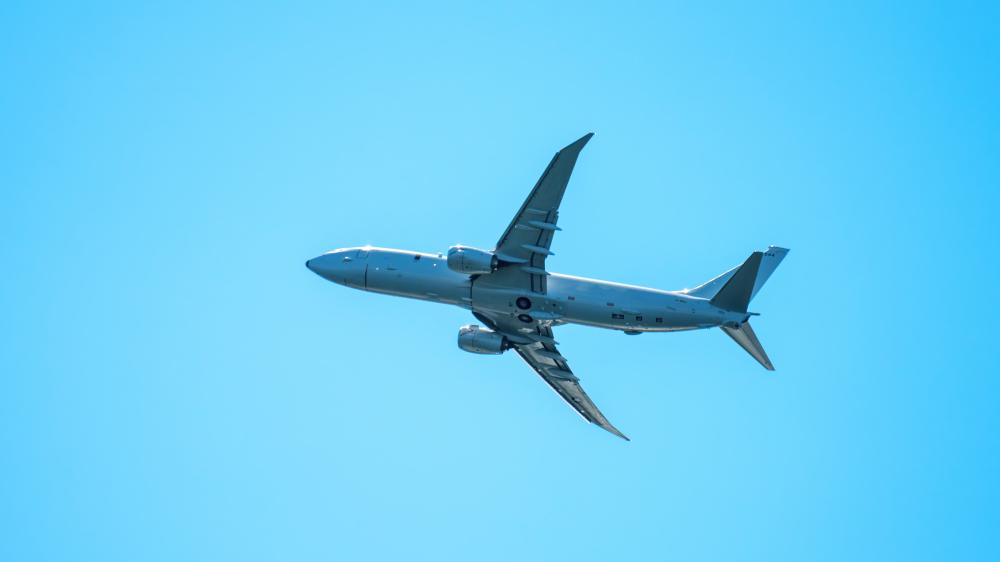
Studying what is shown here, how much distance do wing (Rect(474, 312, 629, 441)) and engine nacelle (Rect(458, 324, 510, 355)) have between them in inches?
22.9

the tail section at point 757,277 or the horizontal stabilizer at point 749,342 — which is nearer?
the horizontal stabilizer at point 749,342

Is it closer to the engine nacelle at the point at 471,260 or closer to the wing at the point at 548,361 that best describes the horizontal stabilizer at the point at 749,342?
the wing at the point at 548,361

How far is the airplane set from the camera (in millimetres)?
55500

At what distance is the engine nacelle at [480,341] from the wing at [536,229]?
249 inches

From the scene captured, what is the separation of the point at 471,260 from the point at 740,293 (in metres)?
13.8

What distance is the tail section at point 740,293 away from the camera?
181 feet

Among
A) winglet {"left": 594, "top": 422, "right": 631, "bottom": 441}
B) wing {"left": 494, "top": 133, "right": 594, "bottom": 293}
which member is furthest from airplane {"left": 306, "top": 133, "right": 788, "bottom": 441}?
winglet {"left": 594, "top": 422, "right": 631, "bottom": 441}

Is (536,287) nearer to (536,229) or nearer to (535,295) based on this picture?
(535,295)

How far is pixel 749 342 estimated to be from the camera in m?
57.2

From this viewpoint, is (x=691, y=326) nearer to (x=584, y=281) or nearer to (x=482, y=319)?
(x=584, y=281)

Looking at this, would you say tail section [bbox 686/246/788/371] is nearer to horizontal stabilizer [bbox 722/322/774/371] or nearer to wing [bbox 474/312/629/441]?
horizontal stabilizer [bbox 722/322/774/371]

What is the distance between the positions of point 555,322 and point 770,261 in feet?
41.9

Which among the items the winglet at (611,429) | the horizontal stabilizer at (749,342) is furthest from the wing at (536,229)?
the winglet at (611,429)

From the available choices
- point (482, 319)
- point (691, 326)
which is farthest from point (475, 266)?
point (691, 326)
